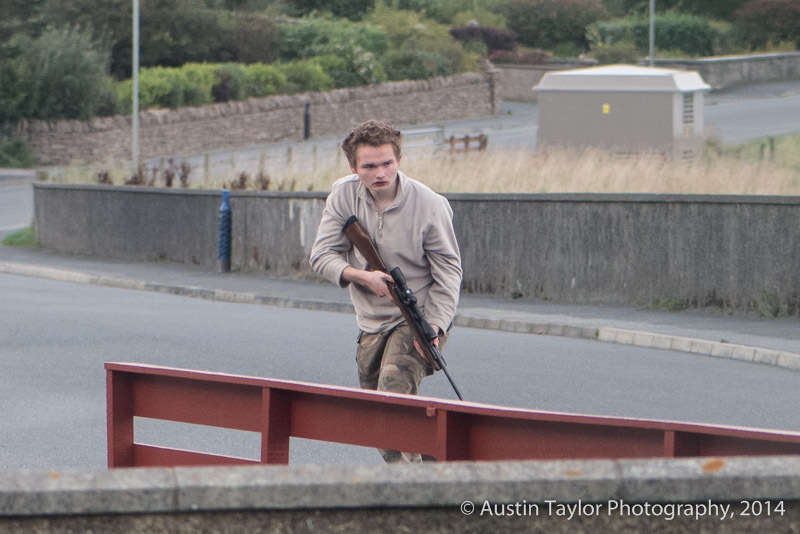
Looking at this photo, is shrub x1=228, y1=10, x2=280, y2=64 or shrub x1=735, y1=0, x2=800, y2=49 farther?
shrub x1=735, y1=0, x2=800, y2=49

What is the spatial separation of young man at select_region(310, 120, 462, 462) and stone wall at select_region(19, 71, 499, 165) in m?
32.6

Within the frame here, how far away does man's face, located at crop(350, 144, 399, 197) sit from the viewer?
5332mm

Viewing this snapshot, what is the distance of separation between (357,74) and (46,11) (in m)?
11.4

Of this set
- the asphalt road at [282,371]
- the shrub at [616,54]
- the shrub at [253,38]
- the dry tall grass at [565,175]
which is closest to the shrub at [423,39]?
the shrub at [253,38]

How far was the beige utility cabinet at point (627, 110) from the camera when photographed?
23219 mm

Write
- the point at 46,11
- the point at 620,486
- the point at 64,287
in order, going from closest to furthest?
the point at 620,486 < the point at 64,287 < the point at 46,11

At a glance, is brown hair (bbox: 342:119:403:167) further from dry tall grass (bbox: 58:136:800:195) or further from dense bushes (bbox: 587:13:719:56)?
dense bushes (bbox: 587:13:719:56)

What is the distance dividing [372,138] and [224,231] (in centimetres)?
1328

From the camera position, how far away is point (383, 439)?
15.3 feet

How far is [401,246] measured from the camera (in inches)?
215

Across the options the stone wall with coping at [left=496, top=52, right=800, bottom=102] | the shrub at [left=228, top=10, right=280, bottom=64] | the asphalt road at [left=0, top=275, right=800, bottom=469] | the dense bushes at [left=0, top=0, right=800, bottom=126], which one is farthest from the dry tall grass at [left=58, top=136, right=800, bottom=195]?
the stone wall with coping at [left=496, top=52, right=800, bottom=102]

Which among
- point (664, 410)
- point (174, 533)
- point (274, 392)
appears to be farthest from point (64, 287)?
point (174, 533)

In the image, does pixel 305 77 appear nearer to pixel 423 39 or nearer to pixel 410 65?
pixel 410 65

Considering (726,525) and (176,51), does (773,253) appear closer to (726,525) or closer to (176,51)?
(726,525)
